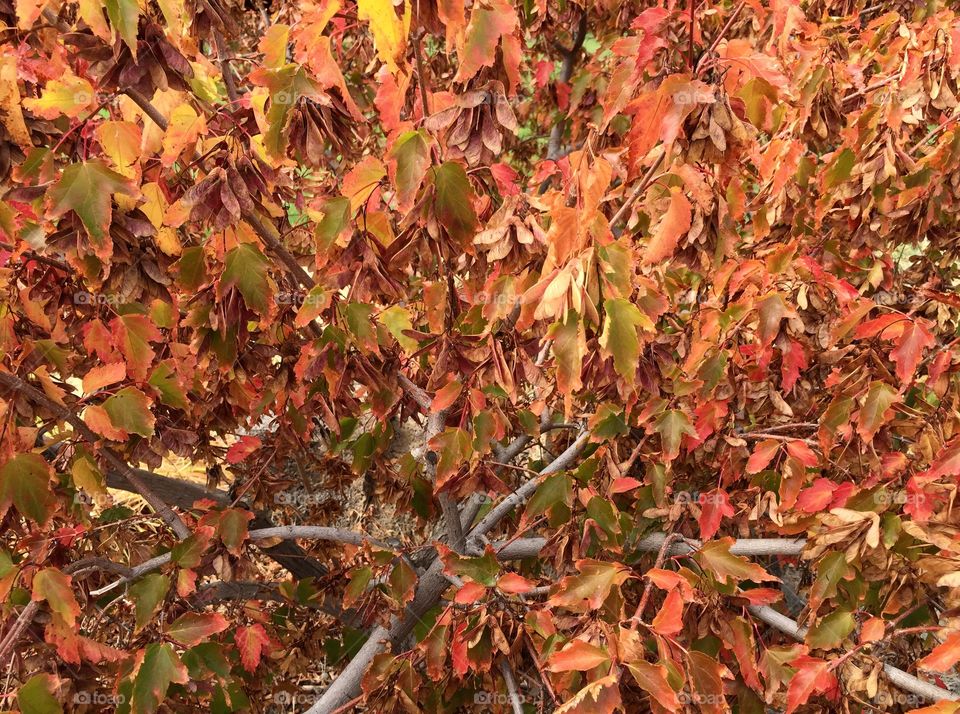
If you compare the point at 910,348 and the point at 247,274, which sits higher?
the point at 247,274

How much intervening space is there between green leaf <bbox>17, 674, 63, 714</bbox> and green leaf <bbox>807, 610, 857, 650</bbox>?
1780mm

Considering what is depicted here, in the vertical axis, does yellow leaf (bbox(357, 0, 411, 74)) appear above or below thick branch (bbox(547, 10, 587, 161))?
above

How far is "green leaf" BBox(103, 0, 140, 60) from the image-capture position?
4.67 ft

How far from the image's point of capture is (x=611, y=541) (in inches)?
90.4

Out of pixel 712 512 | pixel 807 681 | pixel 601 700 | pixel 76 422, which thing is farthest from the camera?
pixel 712 512

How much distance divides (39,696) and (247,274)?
3.39ft

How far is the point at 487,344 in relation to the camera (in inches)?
77.3

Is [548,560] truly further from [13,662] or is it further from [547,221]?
[13,662]

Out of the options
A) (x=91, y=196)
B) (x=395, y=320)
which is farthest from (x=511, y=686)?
(x=91, y=196)

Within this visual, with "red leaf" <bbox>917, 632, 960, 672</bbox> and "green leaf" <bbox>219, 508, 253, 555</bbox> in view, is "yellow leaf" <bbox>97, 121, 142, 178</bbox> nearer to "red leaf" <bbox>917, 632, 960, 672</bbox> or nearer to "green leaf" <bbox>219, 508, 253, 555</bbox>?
"green leaf" <bbox>219, 508, 253, 555</bbox>

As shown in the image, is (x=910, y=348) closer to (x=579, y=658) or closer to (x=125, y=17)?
(x=579, y=658)

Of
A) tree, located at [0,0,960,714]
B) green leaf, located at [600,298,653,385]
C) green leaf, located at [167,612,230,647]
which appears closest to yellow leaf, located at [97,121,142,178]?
tree, located at [0,0,960,714]

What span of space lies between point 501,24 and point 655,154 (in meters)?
0.48

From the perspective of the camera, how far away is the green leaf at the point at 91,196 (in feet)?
5.48
